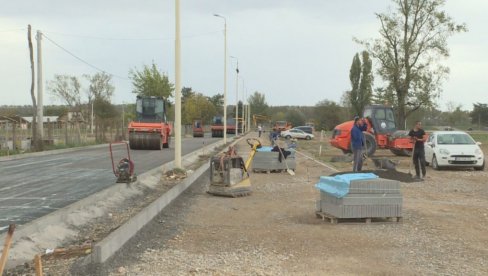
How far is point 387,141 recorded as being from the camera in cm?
2653

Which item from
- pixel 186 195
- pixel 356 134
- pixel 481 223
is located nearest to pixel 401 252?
pixel 481 223

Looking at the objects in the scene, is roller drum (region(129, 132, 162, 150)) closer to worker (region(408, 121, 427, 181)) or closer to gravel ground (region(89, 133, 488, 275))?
worker (region(408, 121, 427, 181))

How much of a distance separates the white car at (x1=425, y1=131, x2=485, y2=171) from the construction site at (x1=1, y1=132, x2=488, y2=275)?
22.4 feet

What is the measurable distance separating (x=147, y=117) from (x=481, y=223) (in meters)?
25.1

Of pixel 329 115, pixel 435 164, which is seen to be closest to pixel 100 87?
pixel 329 115

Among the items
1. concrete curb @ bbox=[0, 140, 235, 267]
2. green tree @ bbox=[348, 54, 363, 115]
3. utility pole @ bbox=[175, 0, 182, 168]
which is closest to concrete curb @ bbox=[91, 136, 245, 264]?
concrete curb @ bbox=[0, 140, 235, 267]

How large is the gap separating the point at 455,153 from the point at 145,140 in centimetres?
1748

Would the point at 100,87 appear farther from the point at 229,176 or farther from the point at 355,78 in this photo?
the point at 229,176

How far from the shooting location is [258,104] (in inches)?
5433

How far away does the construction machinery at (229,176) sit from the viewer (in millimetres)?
13023

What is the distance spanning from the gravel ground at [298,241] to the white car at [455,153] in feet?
23.3

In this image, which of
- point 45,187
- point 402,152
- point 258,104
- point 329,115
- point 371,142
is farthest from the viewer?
point 258,104

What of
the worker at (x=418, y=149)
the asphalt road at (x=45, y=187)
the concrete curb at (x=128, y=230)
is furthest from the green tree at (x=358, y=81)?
the concrete curb at (x=128, y=230)

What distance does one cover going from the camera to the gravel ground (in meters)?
6.63
